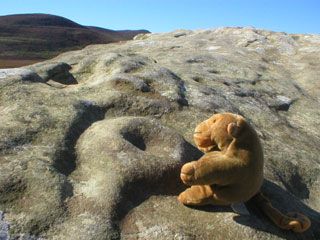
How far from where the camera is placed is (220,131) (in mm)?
3773

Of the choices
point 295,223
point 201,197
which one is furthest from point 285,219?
point 201,197

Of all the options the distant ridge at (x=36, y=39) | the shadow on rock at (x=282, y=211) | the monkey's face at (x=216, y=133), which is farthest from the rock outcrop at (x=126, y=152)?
the distant ridge at (x=36, y=39)

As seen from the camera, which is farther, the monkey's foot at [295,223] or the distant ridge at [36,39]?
the distant ridge at [36,39]

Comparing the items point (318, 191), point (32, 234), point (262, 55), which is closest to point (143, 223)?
point (32, 234)

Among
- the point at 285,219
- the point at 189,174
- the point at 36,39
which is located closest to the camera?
the point at 189,174

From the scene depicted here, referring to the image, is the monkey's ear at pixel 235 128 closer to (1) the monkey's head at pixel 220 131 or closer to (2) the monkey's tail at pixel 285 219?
(1) the monkey's head at pixel 220 131

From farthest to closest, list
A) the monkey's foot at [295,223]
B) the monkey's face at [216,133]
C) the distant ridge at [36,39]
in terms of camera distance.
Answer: the distant ridge at [36,39], the monkey's foot at [295,223], the monkey's face at [216,133]

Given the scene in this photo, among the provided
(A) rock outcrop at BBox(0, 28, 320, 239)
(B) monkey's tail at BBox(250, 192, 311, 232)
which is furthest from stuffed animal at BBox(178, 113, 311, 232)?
(A) rock outcrop at BBox(0, 28, 320, 239)

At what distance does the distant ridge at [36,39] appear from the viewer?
31.5m

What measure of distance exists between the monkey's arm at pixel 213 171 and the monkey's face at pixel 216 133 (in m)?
0.22

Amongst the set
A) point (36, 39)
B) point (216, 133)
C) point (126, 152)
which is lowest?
point (36, 39)

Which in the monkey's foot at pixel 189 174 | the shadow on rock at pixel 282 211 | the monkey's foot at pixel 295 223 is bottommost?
the shadow on rock at pixel 282 211

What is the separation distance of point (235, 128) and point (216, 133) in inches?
11.2

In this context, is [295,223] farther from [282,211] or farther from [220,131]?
[220,131]
